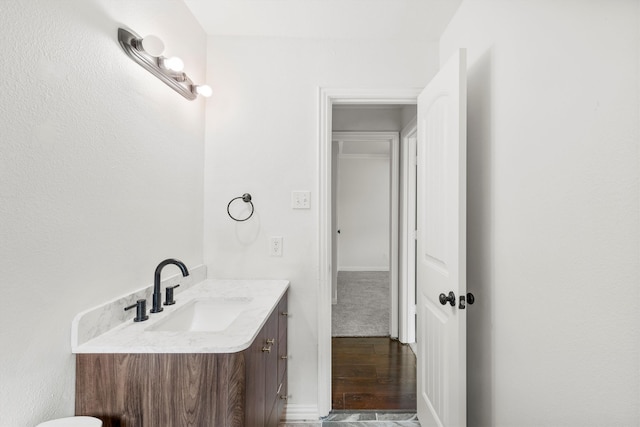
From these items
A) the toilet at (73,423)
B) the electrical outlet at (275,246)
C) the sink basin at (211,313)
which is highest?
the electrical outlet at (275,246)

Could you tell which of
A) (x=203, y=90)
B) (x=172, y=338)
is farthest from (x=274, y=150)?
(x=172, y=338)

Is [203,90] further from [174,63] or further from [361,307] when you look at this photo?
[361,307]

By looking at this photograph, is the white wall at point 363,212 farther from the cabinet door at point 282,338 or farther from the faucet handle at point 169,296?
the faucet handle at point 169,296

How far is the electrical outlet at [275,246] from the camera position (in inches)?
76.8

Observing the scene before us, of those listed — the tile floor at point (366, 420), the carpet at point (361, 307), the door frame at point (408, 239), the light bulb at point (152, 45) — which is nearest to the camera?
the light bulb at point (152, 45)

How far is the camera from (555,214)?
3.18 ft

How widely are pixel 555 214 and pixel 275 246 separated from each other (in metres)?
1.42

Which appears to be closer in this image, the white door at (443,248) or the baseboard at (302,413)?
the white door at (443,248)

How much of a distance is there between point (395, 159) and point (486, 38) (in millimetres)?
1662

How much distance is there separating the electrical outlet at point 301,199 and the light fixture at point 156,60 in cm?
79

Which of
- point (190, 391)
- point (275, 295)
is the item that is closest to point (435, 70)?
point (275, 295)

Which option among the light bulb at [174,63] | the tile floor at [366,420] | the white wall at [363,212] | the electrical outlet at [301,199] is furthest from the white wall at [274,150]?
the white wall at [363,212]

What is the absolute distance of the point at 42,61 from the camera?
87 centimetres

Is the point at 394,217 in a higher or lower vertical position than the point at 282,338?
higher
